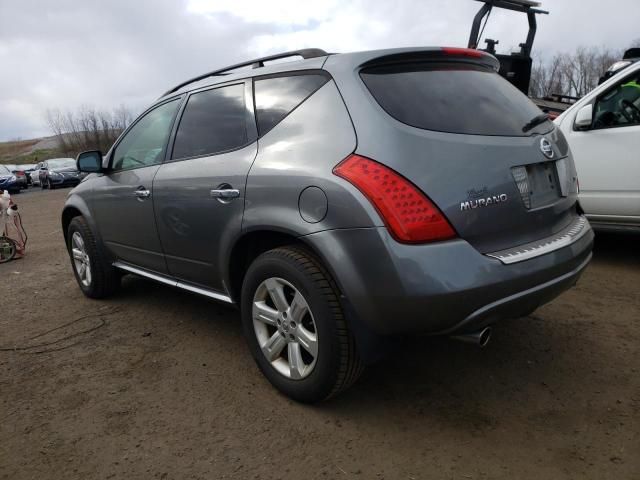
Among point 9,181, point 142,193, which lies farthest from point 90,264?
point 9,181

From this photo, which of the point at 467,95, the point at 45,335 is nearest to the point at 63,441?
the point at 45,335

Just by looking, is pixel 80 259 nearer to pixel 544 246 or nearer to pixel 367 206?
pixel 367 206

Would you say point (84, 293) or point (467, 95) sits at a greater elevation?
point (467, 95)

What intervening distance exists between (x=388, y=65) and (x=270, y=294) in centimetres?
126

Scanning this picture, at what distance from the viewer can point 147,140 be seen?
12.6 ft

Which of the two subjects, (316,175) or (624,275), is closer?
(316,175)

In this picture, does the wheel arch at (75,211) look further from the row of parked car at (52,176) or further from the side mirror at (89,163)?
the row of parked car at (52,176)

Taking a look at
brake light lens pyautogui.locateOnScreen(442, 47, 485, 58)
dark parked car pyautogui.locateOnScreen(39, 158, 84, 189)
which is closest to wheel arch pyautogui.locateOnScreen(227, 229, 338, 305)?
brake light lens pyautogui.locateOnScreen(442, 47, 485, 58)

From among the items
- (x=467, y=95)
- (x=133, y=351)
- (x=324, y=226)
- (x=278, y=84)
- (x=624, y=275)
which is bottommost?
(x=624, y=275)

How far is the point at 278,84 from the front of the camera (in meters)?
2.78

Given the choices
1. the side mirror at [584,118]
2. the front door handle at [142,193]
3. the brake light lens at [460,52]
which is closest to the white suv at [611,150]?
the side mirror at [584,118]

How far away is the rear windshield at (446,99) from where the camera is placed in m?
2.31

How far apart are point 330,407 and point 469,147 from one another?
4.65 ft

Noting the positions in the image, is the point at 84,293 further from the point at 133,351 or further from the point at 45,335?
the point at 133,351
